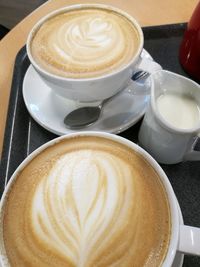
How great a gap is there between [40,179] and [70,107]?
31 centimetres

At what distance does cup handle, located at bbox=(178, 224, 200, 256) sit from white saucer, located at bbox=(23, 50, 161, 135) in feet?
1.07

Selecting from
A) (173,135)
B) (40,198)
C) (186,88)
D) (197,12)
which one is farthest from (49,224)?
(197,12)

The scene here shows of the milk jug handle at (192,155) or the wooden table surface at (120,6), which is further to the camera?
the wooden table surface at (120,6)

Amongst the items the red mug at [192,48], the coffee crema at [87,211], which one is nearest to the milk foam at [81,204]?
the coffee crema at [87,211]

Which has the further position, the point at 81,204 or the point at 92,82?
the point at 92,82

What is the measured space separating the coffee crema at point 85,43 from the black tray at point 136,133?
0.53 feet

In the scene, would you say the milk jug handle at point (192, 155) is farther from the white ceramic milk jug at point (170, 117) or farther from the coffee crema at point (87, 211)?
the coffee crema at point (87, 211)

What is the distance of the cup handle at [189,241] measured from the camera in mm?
491

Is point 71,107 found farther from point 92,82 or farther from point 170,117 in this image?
point 170,117

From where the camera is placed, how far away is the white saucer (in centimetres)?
79

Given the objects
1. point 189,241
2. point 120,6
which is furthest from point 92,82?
point 120,6

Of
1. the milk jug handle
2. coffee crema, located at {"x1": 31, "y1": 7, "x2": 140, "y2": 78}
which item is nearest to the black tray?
the milk jug handle

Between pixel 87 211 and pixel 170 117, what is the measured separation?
298 millimetres

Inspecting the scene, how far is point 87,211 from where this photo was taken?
54 cm
